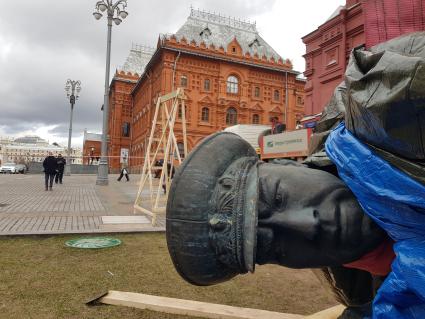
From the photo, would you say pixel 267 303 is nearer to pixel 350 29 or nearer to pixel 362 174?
pixel 362 174

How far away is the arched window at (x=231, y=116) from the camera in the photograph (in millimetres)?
35469

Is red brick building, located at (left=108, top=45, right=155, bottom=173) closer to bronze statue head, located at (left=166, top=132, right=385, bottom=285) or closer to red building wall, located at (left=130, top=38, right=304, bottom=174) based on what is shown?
red building wall, located at (left=130, top=38, right=304, bottom=174)

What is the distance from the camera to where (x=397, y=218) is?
0.90m

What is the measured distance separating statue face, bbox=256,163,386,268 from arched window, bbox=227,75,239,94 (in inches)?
1375

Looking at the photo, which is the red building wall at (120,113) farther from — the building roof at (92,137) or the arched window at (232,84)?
the arched window at (232,84)

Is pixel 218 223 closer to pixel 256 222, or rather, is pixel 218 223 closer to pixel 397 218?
pixel 256 222

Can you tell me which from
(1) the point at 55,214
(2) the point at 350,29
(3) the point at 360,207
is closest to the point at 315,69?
(2) the point at 350,29

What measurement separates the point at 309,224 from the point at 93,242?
14.6 feet

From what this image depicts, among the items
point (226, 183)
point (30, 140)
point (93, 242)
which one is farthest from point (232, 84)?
point (30, 140)

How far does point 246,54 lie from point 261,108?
5.57 metres

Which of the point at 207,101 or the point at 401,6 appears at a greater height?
the point at 207,101

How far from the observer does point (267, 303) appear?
9.67 feet

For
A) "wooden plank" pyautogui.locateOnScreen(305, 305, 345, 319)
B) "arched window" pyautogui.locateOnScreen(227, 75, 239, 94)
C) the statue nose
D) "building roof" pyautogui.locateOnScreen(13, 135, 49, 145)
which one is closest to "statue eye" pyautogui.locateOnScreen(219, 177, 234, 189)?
the statue nose

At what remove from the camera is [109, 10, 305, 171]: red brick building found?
3303 cm
